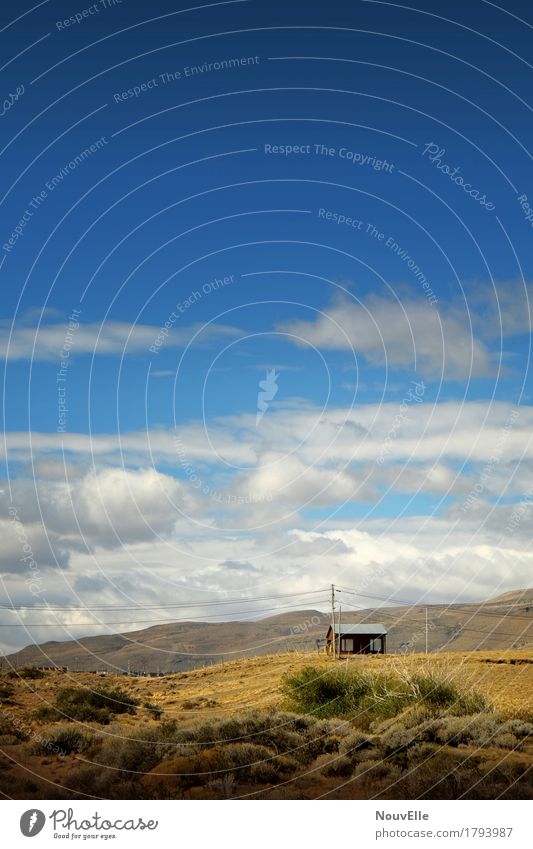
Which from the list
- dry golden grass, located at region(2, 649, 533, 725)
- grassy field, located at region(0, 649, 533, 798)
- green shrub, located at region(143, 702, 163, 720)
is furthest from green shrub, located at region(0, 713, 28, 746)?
green shrub, located at region(143, 702, 163, 720)

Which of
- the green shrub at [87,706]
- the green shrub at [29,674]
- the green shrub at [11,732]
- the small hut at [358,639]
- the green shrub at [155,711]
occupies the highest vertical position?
the small hut at [358,639]

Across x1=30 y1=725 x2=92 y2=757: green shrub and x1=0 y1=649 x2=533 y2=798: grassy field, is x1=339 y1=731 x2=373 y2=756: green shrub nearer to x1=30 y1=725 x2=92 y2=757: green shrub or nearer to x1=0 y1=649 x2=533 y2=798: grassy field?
x1=0 y1=649 x2=533 y2=798: grassy field

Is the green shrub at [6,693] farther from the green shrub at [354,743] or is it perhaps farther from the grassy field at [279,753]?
the green shrub at [354,743]

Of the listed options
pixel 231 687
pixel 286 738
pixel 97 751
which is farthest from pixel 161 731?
pixel 231 687

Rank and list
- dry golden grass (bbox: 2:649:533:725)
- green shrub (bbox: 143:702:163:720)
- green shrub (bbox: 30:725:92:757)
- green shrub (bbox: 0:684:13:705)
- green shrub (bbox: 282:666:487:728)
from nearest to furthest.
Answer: green shrub (bbox: 30:725:92:757) < green shrub (bbox: 282:666:487:728) < dry golden grass (bbox: 2:649:533:725) < green shrub (bbox: 143:702:163:720) < green shrub (bbox: 0:684:13:705)

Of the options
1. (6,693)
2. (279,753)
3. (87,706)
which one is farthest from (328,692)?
(6,693)

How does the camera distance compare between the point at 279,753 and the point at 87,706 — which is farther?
the point at 87,706

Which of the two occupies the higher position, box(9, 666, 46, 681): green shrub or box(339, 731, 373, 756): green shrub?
box(9, 666, 46, 681): green shrub

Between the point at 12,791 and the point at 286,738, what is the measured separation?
979 centimetres

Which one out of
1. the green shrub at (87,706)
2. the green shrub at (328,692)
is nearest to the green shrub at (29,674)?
the green shrub at (87,706)

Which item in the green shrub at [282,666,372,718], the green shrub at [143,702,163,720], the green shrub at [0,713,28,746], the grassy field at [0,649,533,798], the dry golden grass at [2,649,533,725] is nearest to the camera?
the grassy field at [0,649,533,798]

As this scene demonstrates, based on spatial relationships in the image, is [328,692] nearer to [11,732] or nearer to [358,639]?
[11,732]

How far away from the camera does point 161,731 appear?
32750 mm
